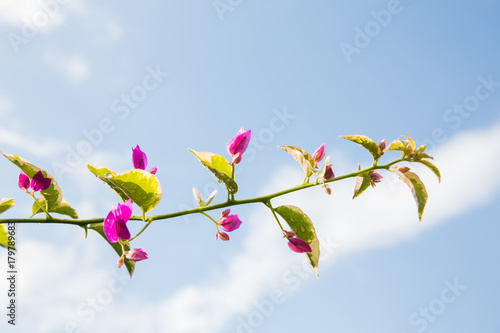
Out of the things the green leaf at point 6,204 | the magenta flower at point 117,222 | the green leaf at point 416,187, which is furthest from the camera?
the green leaf at point 6,204

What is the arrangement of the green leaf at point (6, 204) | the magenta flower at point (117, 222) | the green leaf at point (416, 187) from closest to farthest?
the magenta flower at point (117, 222) → the green leaf at point (416, 187) → the green leaf at point (6, 204)

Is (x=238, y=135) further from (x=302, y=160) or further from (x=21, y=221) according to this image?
(x=21, y=221)

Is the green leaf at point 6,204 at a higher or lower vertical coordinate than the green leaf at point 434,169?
higher

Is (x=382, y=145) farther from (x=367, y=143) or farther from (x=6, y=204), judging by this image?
(x=6, y=204)

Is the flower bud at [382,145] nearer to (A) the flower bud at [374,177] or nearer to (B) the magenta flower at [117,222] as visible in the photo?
(A) the flower bud at [374,177]

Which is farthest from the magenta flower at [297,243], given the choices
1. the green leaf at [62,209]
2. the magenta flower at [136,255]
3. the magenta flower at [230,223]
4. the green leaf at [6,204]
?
the green leaf at [6,204]

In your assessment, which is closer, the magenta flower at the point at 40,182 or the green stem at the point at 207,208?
the green stem at the point at 207,208

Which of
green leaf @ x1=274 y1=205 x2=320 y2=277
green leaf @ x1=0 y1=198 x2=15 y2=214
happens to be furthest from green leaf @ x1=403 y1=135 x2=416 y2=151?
green leaf @ x1=0 y1=198 x2=15 y2=214

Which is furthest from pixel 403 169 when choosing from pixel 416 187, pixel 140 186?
pixel 140 186
